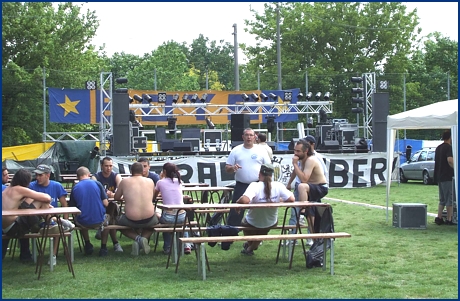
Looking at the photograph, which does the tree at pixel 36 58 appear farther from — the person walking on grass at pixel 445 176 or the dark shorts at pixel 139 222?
the dark shorts at pixel 139 222

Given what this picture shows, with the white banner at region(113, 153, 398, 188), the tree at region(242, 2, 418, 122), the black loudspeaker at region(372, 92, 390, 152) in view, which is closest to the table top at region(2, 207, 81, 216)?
the white banner at region(113, 153, 398, 188)

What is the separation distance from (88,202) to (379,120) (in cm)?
1555

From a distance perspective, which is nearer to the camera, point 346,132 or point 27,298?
point 27,298

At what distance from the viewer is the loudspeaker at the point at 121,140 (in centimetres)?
2100

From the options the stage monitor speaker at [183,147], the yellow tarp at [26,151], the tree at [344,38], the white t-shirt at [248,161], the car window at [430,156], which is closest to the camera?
the white t-shirt at [248,161]

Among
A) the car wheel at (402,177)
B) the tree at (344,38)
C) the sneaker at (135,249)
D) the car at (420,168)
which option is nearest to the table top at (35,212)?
the sneaker at (135,249)

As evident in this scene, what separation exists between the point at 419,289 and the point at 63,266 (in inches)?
153

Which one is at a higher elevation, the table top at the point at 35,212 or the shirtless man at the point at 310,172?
the shirtless man at the point at 310,172

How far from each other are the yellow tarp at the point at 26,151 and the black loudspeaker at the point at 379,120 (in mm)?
10000

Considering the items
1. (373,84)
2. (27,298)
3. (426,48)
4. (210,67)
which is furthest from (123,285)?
(210,67)

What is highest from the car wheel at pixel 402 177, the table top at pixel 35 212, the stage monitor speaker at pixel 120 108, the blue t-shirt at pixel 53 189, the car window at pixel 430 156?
the stage monitor speaker at pixel 120 108

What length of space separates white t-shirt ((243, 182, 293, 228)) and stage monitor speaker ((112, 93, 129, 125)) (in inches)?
525

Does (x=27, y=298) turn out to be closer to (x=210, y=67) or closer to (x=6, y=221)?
(x=6, y=221)

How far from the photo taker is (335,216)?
13.4 m
